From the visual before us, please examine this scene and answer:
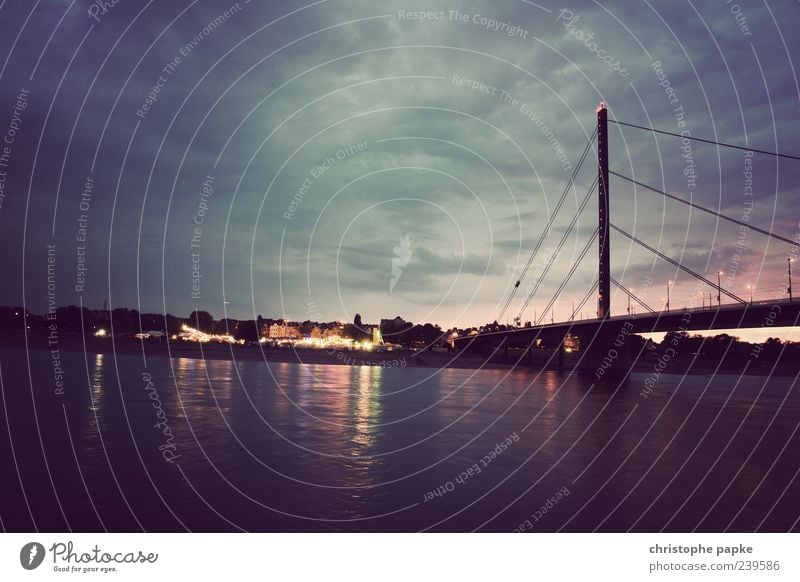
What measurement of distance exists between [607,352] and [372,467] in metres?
62.6

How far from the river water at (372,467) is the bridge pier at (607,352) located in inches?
1207

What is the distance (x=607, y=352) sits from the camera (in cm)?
7125

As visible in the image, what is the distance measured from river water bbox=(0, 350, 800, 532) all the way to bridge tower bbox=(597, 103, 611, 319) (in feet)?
104

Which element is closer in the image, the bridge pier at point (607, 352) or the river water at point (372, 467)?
the river water at point (372, 467)

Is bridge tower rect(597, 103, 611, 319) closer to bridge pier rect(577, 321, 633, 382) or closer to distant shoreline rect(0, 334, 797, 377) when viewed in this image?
bridge pier rect(577, 321, 633, 382)

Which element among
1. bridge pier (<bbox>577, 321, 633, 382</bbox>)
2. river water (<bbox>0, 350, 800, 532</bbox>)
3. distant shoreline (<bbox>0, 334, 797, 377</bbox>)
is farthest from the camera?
distant shoreline (<bbox>0, 334, 797, 377</bbox>)
